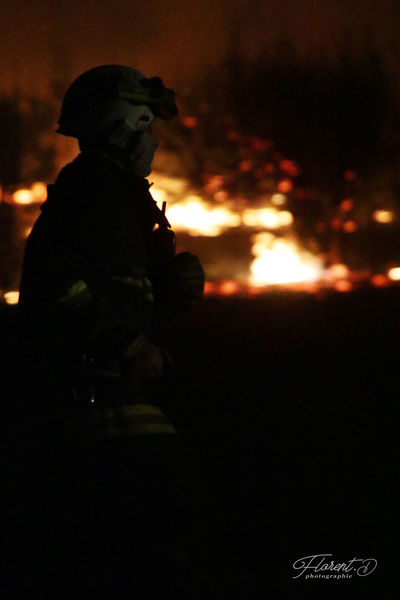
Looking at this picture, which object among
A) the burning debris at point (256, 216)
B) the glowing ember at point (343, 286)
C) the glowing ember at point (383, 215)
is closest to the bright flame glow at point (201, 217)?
the burning debris at point (256, 216)

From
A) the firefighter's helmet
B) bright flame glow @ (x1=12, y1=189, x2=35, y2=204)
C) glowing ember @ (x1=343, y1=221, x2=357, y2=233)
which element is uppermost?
bright flame glow @ (x1=12, y1=189, x2=35, y2=204)

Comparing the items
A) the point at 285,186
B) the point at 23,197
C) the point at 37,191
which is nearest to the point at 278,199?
the point at 285,186

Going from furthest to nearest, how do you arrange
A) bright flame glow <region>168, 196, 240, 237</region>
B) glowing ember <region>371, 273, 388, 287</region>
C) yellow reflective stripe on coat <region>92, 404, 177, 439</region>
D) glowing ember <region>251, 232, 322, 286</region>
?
bright flame glow <region>168, 196, 240, 237</region>, glowing ember <region>251, 232, 322, 286</region>, glowing ember <region>371, 273, 388, 287</region>, yellow reflective stripe on coat <region>92, 404, 177, 439</region>

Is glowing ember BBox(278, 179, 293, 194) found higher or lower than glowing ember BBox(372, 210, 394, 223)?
higher

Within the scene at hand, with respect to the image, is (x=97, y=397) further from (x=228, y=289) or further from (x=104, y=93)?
(x=228, y=289)

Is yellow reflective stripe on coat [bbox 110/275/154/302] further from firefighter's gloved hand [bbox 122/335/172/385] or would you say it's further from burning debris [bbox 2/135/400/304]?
burning debris [bbox 2/135/400/304]

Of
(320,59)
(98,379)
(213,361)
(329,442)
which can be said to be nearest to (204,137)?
(320,59)

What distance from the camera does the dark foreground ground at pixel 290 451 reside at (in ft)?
12.9

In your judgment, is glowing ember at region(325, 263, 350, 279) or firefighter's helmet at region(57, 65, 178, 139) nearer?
firefighter's helmet at region(57, 65, 178, 139)

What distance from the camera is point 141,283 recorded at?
8.06 feet

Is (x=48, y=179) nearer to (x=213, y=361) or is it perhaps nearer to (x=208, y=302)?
(x=208, y=302)

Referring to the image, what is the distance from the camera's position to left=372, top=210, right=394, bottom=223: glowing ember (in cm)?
3203

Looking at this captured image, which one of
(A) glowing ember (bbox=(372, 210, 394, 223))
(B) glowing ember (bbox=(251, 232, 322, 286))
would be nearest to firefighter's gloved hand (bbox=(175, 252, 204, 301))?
(B) glowing ember (bbox=(251, 232, 322, 286))

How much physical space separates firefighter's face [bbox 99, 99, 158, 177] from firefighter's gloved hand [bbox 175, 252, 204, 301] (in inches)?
11.9
